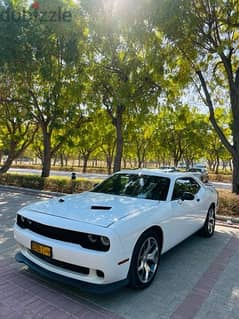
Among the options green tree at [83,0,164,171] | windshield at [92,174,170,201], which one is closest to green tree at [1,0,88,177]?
green tree at [83,0,164,171]

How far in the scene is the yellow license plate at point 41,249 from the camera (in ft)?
9.30

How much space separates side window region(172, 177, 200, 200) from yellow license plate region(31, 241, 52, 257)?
2.07m

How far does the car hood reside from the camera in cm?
291

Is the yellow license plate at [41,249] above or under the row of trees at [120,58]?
under

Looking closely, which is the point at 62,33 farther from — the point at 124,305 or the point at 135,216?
the point at 124,305

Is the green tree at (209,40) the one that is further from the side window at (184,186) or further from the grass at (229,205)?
the side window at (184,186)

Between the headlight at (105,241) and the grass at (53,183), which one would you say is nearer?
the headlight at (105,241)

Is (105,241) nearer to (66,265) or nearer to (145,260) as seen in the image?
(66,265)

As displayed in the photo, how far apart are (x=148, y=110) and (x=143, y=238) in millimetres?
7261

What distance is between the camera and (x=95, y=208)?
3.27 m

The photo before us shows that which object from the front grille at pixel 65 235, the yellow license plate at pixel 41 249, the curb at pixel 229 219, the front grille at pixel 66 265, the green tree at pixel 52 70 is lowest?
the curb at pixel 229 219

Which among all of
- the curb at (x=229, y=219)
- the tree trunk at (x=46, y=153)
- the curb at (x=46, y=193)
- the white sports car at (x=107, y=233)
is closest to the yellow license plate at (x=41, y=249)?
the white sports car at (x=107, y=233)

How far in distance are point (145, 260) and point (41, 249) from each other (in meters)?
1.30

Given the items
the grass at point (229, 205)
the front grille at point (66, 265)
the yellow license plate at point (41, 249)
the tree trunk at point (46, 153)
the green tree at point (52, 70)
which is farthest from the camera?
the tree trunk at point (46, 153)
